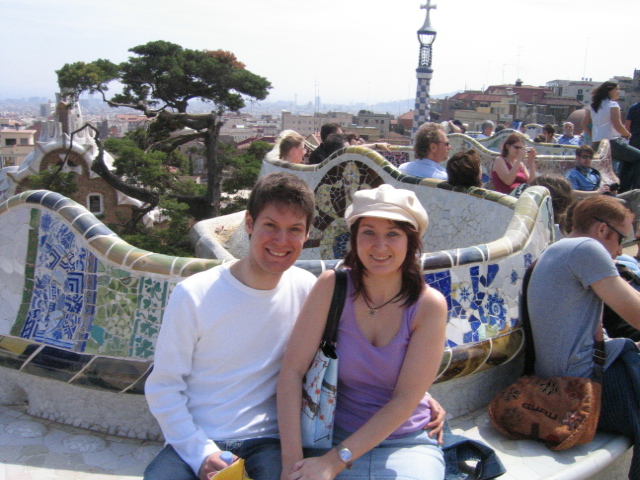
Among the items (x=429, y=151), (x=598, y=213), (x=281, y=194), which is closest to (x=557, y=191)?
(x=429, y=151)

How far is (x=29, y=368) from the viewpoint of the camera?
100 inches

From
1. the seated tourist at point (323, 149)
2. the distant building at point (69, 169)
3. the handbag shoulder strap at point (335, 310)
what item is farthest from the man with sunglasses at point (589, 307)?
the distant building at point (69, 169)

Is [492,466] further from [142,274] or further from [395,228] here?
[142,274]

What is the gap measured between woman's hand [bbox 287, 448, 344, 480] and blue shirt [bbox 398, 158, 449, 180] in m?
3.50

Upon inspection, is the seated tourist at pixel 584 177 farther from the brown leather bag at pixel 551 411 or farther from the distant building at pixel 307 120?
the distant building at pixel 307 120

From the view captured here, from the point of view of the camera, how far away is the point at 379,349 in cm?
195

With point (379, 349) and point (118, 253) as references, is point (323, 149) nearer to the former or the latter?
point (118, 253)

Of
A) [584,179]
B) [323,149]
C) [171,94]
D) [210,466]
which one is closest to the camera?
[210,466]

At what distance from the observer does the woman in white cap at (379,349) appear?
1874 mm

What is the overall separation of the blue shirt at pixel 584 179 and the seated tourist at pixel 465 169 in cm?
206

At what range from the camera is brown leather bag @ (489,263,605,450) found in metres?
2.42

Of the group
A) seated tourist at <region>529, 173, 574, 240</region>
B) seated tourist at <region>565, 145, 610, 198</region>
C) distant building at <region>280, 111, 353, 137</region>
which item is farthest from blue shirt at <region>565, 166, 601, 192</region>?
distant building at <region>280, 111, 353, 137</region>

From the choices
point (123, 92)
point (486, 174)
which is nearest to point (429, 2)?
point (123, 92)

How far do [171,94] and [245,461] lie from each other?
63.3 feet
